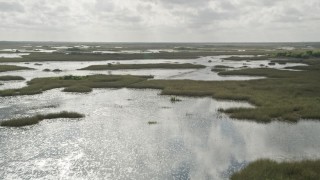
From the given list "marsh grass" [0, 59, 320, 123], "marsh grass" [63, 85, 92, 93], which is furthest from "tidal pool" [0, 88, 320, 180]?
"marsh grass" [63, 85, 92, 93]

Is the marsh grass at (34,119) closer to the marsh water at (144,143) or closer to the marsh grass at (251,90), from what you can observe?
the marsh water at (144,143)

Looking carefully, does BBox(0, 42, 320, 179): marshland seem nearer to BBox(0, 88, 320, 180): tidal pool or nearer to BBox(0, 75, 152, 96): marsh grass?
BBox(0, 88, 320, 180): tidal pool

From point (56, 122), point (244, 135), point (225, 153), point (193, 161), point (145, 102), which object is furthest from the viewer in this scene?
point (145, 102)

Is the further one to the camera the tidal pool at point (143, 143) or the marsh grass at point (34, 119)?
the marsh grass at point (34, 119)

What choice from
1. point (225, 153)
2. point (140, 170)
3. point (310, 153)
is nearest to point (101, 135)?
point (140, 170)

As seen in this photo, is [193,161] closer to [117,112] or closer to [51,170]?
[51,170]

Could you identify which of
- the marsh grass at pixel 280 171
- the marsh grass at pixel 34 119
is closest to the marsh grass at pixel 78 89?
the marsh grass at pixel 34 119
